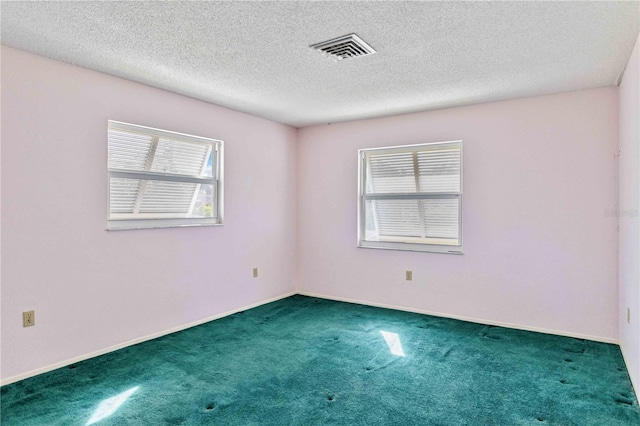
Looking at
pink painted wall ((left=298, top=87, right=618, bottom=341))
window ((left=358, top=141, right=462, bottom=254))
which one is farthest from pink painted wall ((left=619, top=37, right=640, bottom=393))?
window ((left=358, top=141, right=462, bottom=254))

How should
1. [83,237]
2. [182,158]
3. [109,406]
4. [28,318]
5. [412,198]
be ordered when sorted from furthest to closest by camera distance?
[412,198]
[182,158]
[83,237]
[28,318]
[109,406]

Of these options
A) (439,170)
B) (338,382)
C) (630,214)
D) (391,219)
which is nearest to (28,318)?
(338,382)

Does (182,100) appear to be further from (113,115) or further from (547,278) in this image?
(547,278)

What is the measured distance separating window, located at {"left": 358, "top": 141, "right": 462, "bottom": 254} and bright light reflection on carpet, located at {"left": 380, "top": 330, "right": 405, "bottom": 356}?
119 cm

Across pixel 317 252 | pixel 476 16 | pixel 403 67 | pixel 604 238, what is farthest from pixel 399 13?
pixel 317 252

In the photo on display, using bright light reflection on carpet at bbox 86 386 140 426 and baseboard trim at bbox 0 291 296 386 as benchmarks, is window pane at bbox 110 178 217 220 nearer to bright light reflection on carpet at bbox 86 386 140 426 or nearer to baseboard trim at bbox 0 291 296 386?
baseboard trim at bbox 0 291 296 386

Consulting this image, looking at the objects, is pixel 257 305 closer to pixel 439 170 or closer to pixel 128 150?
pixel 128 150

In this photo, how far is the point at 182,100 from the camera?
3805 mm

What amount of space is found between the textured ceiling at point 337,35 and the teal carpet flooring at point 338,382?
2.29 meters

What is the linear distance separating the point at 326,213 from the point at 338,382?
9.10 ft

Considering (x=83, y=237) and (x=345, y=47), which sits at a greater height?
(x=345, y=47)

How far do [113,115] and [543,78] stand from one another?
3.64 metres

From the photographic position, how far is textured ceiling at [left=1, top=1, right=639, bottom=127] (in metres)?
2.15

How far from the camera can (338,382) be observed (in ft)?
8.61
